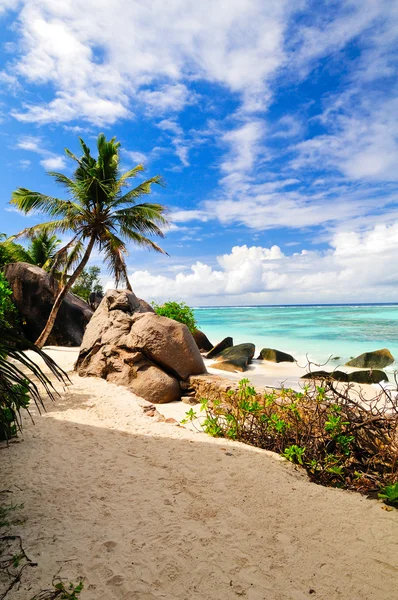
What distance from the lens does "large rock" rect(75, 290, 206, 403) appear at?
763cm

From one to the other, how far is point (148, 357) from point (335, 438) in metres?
5.00

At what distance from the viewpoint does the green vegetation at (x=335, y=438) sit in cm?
368

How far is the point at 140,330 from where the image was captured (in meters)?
8.16

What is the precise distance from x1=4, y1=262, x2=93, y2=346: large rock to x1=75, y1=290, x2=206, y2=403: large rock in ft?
24.8

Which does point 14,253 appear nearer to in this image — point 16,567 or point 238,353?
point 238,353

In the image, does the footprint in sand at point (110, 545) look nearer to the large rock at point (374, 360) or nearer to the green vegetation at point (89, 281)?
the large rock at point (374, 360)

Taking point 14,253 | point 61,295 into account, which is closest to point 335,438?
point 61,295

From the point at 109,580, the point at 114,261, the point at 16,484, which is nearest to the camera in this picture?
the point at 109,580

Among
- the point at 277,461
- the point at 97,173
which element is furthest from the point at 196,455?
the point at 97,173

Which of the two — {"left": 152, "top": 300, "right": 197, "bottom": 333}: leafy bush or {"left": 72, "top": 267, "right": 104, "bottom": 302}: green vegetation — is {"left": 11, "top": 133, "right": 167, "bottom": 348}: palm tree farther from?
{"left": 72, "top": 267, "right": 104, "bottom": 302}: green vegetation

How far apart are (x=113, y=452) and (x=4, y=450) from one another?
130 centimetres

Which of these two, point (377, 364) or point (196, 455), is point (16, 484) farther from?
point (377, 364)

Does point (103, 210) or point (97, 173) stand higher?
point (97, 173)

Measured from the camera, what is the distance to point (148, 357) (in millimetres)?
8078
